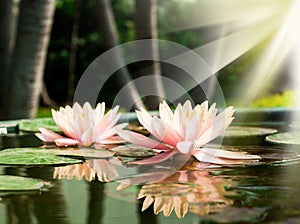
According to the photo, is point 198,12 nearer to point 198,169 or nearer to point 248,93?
point 248,93

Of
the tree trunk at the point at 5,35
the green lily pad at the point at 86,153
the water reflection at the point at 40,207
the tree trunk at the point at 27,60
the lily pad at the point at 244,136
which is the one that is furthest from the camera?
the tree trunk at the point at 5,35

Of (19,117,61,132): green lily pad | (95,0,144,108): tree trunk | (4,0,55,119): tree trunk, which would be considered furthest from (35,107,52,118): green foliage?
(19,117,61,132): green lily pad

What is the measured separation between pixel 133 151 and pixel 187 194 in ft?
1.48

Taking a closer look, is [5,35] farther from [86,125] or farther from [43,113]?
[86,125]

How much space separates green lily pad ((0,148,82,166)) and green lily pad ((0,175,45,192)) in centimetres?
18

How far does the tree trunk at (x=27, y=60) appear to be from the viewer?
3.09 metres

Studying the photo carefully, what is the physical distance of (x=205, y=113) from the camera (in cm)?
108

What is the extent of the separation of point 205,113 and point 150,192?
29 cm

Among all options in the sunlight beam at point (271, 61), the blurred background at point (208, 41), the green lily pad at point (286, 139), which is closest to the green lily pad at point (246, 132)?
the green lily pad at point (286, 139)

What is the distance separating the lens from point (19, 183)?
0.89 metres

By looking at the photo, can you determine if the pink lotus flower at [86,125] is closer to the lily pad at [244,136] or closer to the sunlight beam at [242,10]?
the lily pad at [244,136]

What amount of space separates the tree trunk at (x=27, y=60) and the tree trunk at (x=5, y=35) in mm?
1743

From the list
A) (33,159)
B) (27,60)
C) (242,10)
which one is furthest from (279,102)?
(33,159)

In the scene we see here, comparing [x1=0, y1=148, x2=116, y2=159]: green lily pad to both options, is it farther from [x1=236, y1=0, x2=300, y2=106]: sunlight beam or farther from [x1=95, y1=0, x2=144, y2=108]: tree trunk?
[x1=236, y1=0, x2=300, y2=106]: sunlight beam
